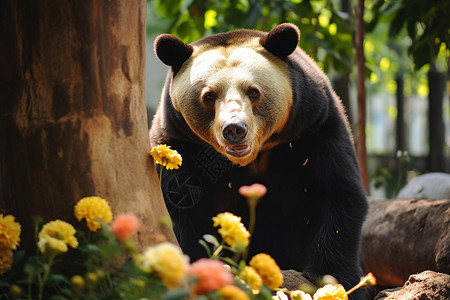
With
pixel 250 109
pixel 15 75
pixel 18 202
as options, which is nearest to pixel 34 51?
pixel 15 75

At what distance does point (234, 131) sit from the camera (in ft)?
10.0

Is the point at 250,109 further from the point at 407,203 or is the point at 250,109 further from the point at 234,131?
the point at 407,203

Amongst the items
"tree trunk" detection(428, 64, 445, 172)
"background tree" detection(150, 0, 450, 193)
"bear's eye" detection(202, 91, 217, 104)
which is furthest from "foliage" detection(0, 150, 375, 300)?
"tree trunk" detection(428, 64, 445, 172)

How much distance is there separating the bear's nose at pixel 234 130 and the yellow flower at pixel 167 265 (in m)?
1.60

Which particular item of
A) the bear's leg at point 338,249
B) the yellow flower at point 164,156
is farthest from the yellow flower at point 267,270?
the bear's leg at point 338,249

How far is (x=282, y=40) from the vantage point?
141 inches

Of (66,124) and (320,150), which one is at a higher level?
(66,124)

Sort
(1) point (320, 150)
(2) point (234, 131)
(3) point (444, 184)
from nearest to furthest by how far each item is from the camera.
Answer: (2) point (234, 131) → (1) point (320, 150) → (3) point (444, 184)

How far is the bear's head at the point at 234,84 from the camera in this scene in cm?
333

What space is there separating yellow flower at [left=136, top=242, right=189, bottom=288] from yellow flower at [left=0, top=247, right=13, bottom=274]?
30.8 inches

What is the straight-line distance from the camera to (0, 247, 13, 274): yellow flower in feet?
6.64

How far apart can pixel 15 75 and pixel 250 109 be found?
1.44 meters

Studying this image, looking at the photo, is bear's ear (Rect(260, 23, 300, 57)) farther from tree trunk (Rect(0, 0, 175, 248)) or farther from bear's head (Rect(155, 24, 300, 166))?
tree trunk (Rect(0, 0, 175, 248))

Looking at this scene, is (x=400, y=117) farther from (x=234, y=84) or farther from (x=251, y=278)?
(x=251, y=278)
